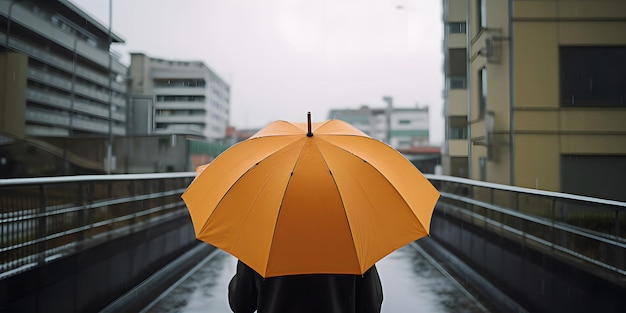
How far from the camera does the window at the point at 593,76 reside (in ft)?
20.8

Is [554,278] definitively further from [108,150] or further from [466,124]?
[108,150]

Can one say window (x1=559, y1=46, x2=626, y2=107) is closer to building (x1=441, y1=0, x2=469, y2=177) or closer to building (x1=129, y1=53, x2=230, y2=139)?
building (x1=441, y1=0, x2=469, y2=177)

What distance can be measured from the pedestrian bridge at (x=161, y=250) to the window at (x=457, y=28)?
480 cm

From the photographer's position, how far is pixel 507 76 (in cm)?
932

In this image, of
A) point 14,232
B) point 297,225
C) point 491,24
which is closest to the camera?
point 297,225

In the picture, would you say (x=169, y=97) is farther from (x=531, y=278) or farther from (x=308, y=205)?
(x=308, y=205)

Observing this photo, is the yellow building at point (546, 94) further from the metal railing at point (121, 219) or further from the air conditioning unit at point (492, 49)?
the metal railing at point (121, 219)

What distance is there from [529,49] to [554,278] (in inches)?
204

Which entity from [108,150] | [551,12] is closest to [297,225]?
[551,12]

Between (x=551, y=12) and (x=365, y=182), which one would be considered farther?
(x=551, y=12)

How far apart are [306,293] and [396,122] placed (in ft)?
191

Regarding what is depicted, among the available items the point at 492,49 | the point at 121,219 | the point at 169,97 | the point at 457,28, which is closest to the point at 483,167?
the point at 492,49

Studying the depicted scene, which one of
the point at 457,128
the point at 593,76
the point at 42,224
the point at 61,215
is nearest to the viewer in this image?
the point at 42,224

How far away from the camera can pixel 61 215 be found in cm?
554
